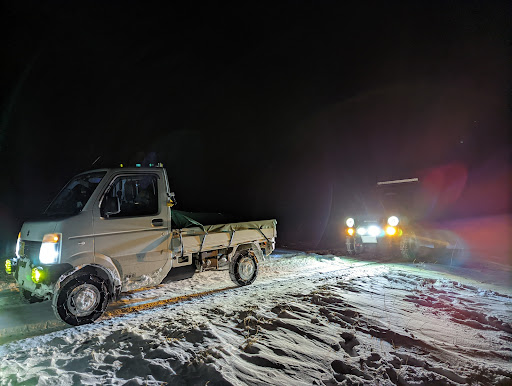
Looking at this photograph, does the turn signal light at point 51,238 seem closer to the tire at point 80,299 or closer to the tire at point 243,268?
the tire at point 80,299

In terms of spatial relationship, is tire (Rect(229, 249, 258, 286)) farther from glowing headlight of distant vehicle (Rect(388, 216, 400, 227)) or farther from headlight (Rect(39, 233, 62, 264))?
glowing headlight of distant vehicle (Rect(388, 216, 400, 227))

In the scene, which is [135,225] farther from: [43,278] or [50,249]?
[43,278]

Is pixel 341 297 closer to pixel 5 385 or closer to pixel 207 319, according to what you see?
pixel 207 319

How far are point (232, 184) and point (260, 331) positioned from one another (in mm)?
39437

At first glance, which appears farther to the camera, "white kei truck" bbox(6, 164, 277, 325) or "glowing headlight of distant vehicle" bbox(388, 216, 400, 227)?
"glowing headlight of distant vehicle" bbox(388, 216, 400, 227)

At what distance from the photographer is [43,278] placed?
429 cm

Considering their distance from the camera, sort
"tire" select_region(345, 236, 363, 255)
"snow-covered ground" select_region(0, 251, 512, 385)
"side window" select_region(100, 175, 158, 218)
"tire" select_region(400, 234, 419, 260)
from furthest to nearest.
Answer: "tire" select_region(345, 236, 363, 255) → "tire" select_region(400, 234, 419, 260) → "side window" select_region(100, 175, 158, 218) → "snow-covered ground" select_region(0, 251, 512, 385)

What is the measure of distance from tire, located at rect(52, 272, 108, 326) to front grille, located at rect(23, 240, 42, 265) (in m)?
0.63

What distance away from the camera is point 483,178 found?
22.1 metres

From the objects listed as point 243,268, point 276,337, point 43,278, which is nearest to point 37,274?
point 43,278

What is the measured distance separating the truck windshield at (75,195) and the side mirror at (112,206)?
1.14ft

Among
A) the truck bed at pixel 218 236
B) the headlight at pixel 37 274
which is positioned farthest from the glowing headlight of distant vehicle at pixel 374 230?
the headlight at pixel 37 274

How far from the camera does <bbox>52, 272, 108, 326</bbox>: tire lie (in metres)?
4.37

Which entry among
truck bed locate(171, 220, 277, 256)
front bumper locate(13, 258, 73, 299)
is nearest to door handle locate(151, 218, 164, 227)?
truck bed locate(171, 220, 277, 256)
